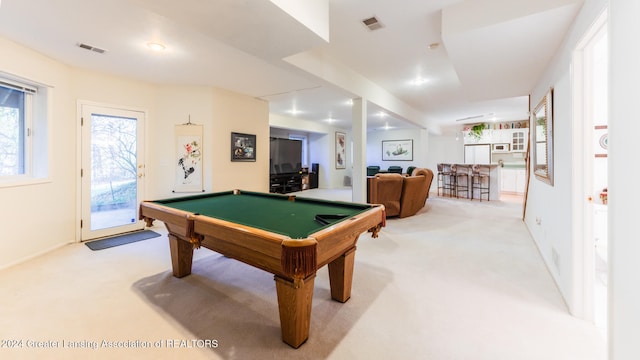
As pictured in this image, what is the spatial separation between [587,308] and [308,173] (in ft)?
27.5

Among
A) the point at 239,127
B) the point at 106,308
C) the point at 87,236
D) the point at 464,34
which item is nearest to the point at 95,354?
the point at 106,308

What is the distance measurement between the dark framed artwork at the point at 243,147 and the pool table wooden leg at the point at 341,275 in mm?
3483

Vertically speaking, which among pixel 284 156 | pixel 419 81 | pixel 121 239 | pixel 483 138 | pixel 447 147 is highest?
pixel 419 81

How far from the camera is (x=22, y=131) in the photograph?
3230 millimetres

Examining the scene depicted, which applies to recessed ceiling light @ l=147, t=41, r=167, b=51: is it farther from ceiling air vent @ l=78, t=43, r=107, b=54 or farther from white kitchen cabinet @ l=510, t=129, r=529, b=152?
white kitchen cabinet @ l=510, t=129, r=529, b=152

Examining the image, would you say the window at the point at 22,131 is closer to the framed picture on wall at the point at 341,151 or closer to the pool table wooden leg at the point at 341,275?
the pool table wooden leg at the point at 341,275

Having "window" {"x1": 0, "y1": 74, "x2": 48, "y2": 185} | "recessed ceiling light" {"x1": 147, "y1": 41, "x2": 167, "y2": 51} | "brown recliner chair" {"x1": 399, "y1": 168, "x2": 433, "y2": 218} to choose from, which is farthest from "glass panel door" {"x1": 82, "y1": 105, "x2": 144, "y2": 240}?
"brown recliner chair" {"x1": 399, "y1": 168, "x2": 433, "y2": 218}

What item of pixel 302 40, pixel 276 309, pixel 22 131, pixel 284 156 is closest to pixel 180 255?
pixel 276 309

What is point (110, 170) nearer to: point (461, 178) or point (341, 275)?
point (341, 275)

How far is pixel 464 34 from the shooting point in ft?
7.51

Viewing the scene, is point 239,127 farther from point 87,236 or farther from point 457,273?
point 457,273

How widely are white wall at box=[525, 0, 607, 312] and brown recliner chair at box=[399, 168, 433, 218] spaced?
2.18 m

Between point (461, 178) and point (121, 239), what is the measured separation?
8514 millimetres

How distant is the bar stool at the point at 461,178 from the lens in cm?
762
